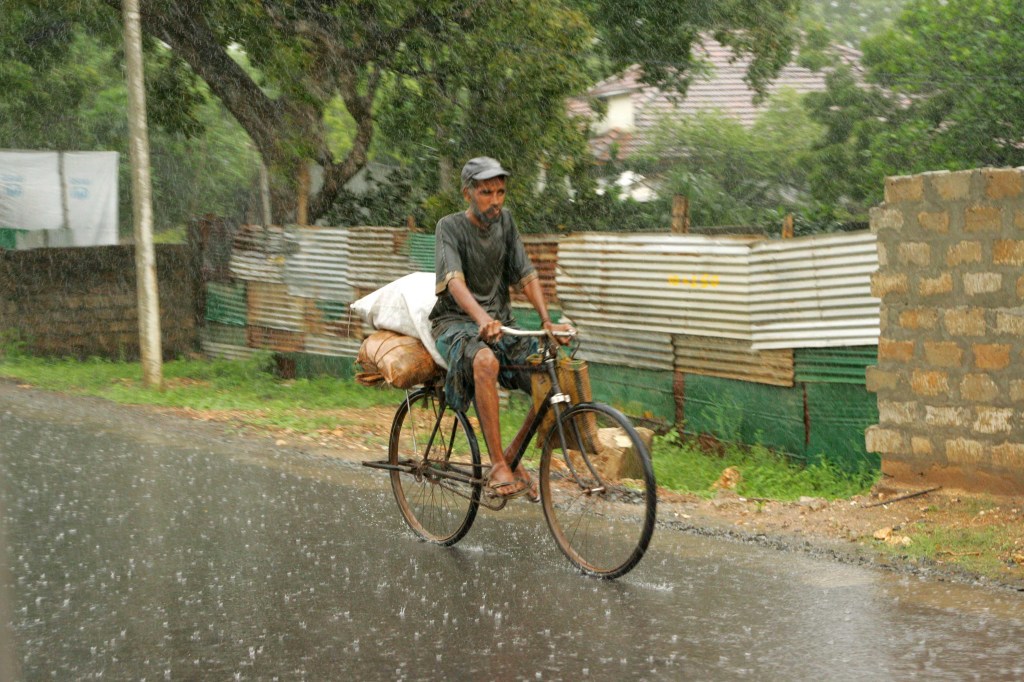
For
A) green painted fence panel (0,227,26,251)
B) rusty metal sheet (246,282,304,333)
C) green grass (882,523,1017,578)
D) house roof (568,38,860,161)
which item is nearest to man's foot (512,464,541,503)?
green grass (882,523,1017,578)

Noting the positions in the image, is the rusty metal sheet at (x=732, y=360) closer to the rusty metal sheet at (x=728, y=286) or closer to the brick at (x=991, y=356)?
the rusty metal sheet at (x=728, y=286)

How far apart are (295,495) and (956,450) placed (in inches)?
162

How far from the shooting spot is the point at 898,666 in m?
4.46

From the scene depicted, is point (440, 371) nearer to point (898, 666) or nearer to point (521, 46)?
point (898, 666)

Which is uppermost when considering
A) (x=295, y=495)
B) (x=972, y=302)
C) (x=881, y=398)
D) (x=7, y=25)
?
(x=7, y=25)

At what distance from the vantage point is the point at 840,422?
8945mm

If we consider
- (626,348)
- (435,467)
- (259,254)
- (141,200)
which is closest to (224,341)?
(259,254)

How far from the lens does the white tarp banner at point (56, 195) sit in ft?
63.1

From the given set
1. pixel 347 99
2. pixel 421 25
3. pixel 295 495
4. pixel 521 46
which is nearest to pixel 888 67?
pixel 521 46

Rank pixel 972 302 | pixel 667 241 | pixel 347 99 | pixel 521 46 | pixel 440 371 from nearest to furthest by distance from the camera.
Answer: pixel 440 371
pixel 972 302
pixel 667 241
pixel 521 46
pixel 347 99

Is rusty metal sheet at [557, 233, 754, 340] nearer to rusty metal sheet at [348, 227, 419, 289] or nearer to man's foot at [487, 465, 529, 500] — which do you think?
rusty metal sheet at [348, 227, 419, 289]

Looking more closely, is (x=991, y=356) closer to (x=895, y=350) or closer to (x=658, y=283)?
(x=895, y=350)

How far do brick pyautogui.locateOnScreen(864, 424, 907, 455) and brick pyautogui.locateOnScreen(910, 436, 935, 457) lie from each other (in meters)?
0.05

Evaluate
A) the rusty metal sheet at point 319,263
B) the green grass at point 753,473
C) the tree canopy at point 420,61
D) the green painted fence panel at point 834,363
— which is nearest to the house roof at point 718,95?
the tree canopy at point 420,61
